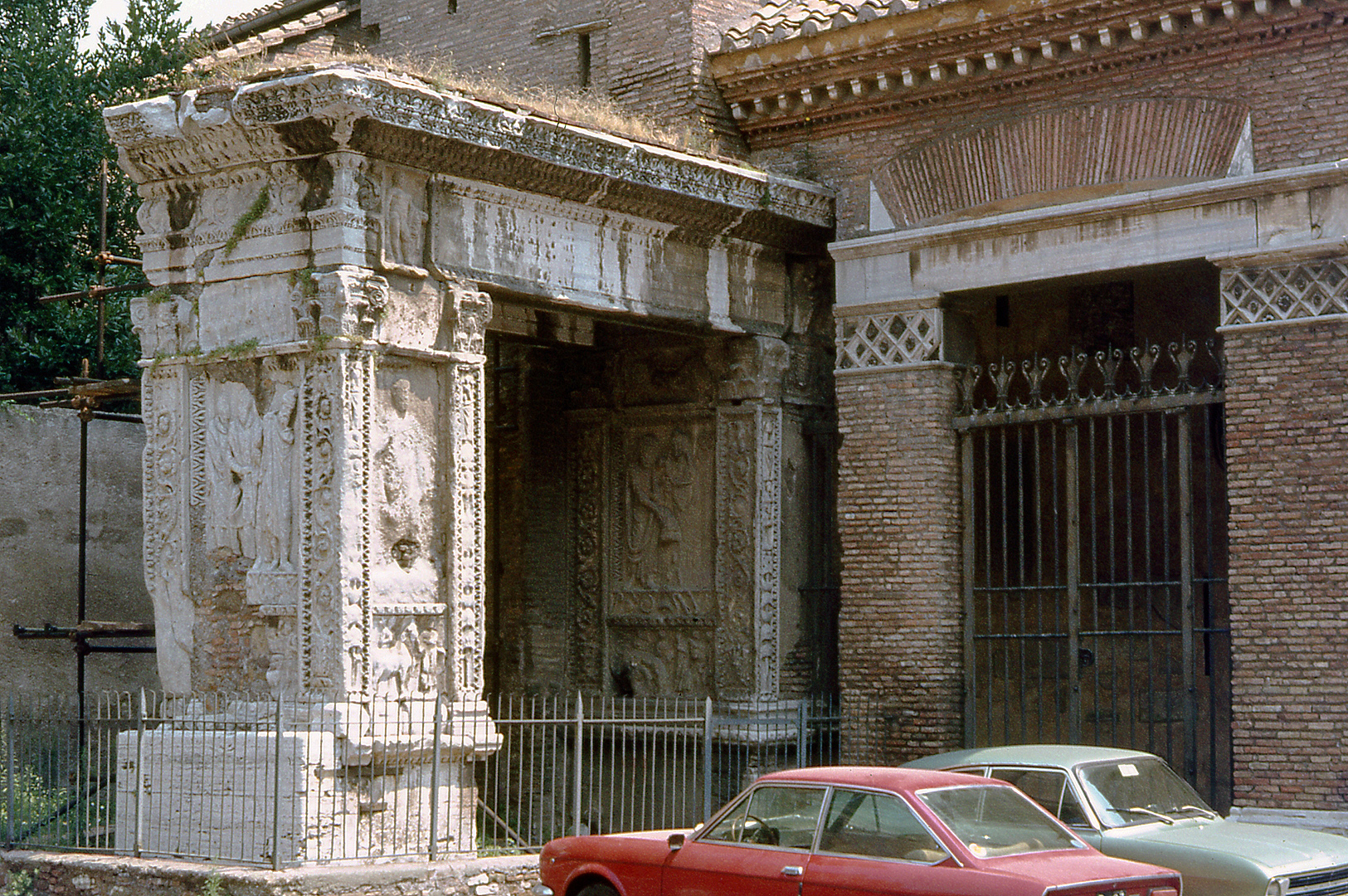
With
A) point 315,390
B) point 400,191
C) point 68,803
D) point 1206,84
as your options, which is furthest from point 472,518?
point 1206,84

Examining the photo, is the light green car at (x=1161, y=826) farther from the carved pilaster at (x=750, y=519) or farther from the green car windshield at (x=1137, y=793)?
the carved pilaster at (x=750, y=519)

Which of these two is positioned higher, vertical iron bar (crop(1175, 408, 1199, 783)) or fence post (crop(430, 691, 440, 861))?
vertical iron bar (crop(1175, 408, 1199, 783))

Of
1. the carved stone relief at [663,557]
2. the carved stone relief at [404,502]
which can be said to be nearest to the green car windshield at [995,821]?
the carved stone relief at [404,502]

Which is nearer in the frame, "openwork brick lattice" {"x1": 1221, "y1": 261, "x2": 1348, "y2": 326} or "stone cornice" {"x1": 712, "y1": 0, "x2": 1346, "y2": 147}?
"openwork brick lattice" {"x1": 1221, "y1": 261, "x2": 1348, "y2": 326}

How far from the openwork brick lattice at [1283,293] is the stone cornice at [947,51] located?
176 cm

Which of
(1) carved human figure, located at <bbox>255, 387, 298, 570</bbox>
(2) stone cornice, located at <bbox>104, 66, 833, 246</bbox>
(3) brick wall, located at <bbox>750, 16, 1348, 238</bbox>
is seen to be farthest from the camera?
(3) brick wall, located at <bbox>750, 16, 1348, 238</bbox>

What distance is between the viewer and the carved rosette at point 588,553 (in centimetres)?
1450

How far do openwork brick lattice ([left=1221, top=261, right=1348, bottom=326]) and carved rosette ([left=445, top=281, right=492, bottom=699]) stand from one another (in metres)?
5.41

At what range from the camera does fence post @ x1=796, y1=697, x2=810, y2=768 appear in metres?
12.4

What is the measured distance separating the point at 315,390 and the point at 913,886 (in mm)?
5384

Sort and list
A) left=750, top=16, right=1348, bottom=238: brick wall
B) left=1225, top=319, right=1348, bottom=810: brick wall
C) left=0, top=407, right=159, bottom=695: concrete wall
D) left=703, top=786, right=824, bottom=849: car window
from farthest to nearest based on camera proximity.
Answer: left=0, top=407, right=159, bottom=695: concrete wall
left=750, top=16, right=1348, bottom=238: brick wall
left=1225, top=319, right=1348, bottom=810: brick wall
left=703, top=786, right=824, bottom=849: car window

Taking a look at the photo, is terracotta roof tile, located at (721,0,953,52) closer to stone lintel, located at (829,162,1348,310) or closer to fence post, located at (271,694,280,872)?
stone lintel, located at (829,162,1348,310)

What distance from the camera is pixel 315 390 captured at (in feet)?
34.0

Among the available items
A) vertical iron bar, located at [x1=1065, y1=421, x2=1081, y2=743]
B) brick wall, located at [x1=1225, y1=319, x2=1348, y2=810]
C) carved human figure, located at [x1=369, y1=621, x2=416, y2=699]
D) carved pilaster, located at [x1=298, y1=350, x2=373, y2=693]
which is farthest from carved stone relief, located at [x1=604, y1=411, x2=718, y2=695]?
brick wall, located at [x1=1225, y1=319, x2=1348, y2=810]
